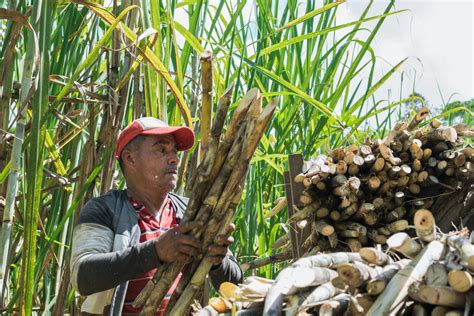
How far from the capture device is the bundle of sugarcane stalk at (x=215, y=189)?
1.96 metres

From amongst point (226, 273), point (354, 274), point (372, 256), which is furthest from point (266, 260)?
point (354, 274)

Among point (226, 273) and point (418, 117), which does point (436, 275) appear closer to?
point (226, 273)

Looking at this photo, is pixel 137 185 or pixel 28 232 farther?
pixel 137 185

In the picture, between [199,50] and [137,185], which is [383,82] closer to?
[199,50]

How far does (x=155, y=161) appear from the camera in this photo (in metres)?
2.45

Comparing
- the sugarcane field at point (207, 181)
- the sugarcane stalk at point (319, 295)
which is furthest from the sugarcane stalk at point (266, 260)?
the sugarcane stalk at point (319, 295)

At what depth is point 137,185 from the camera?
2.47 meters

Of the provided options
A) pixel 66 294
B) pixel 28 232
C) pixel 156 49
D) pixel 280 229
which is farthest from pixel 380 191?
pixel 28 232

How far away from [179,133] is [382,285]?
1114mm

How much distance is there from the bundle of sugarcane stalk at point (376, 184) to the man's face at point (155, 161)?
0.50 metres

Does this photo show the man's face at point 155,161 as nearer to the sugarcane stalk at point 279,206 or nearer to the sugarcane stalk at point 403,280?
the sugarcane stalk at point 279,206

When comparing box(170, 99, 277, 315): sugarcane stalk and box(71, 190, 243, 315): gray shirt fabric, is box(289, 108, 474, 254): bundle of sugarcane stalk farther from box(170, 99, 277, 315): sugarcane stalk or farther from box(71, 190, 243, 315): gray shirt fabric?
box(170, 99, 277, 315): sugarcane stalk

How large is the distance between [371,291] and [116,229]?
1029mm

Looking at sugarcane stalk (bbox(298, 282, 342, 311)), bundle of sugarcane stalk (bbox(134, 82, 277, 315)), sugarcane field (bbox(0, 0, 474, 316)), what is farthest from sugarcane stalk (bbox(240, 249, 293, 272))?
sugarcane stalk (bbox(298, 282, 342, 311))
